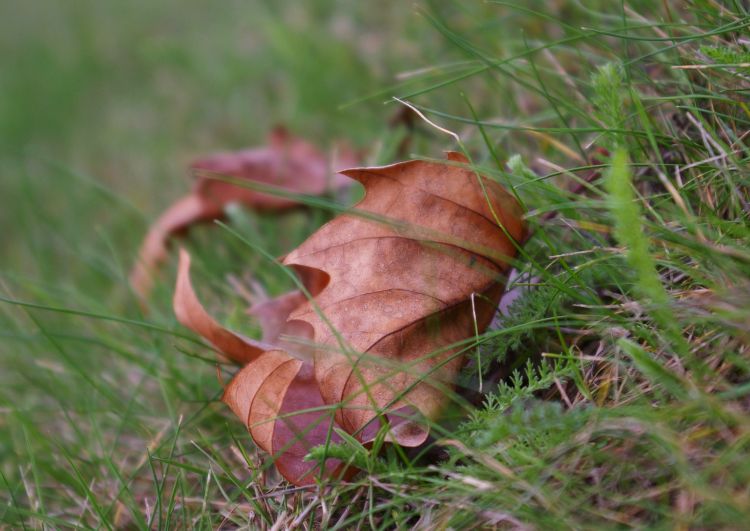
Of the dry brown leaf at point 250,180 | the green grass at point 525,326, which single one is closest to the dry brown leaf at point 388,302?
the green grass at point 525,326

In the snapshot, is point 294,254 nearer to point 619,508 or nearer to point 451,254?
point 451,254

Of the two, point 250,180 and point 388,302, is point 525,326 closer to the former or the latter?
point 388,302

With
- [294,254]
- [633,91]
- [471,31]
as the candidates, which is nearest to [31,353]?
[294,254]

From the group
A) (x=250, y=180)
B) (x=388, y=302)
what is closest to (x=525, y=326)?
(x=388, y=302)

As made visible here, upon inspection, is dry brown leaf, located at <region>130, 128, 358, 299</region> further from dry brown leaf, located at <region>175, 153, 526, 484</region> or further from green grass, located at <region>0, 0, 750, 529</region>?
dry brown leaf, located at <region>175, 153, 526, 484</region>

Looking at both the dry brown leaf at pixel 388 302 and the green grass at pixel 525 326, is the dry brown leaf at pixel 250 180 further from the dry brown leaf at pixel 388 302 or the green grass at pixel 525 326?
the dry brown leaf at pixel 388 302

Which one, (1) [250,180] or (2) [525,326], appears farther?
(1) [250,180]
